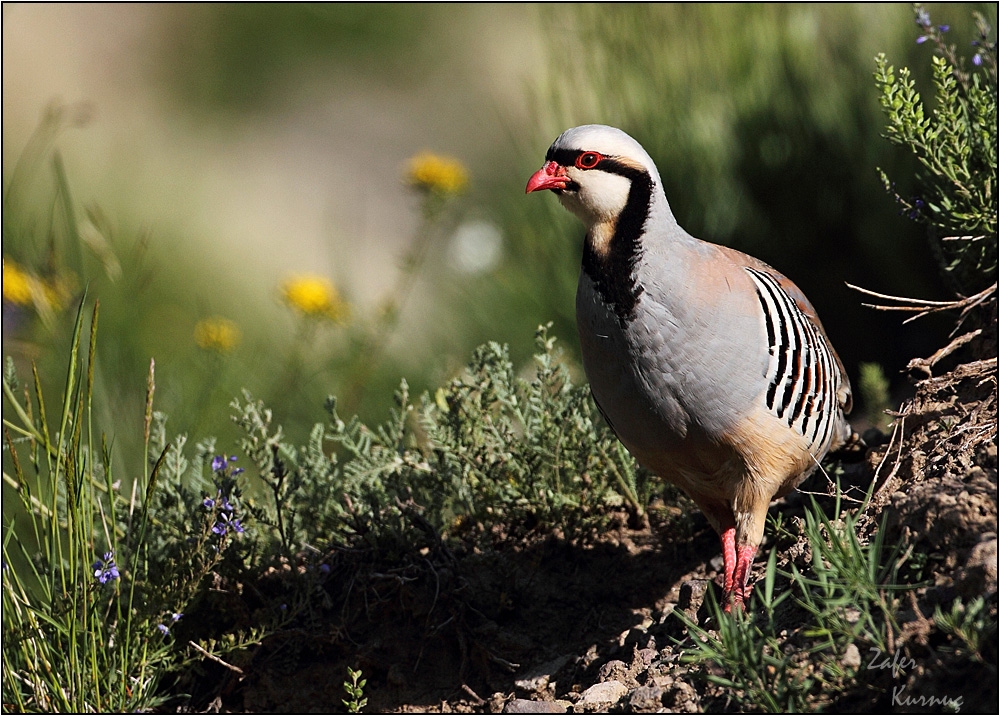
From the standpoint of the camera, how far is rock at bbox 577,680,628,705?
2.15 meters

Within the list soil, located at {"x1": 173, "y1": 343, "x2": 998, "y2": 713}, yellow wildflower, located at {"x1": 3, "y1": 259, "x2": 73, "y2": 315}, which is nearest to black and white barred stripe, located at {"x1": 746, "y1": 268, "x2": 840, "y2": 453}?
soil, located at {"x1": 173, "y1": 343, "x2": 998, "y2": 713}

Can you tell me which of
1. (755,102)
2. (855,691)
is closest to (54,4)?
(755,102)

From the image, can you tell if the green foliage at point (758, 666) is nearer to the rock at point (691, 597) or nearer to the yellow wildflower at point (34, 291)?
the rock at point (691, 597)

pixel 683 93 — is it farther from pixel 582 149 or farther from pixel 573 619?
pixel 573 619

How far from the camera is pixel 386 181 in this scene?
953 centimetres

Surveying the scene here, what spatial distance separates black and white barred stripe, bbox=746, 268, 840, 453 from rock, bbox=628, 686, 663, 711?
71 cm

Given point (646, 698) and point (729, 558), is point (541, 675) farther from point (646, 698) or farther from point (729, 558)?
point (729, 558)

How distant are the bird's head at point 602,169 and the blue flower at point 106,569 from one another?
1.34 meters

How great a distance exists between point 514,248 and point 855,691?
10.5 ft

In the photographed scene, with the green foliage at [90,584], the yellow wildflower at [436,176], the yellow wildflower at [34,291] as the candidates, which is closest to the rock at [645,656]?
the green foliage at [90,584]

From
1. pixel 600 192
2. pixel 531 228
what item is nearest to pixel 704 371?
pixel 600 192

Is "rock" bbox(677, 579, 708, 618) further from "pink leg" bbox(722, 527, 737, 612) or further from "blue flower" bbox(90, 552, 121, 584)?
"blue flower" bbox(90, 552, 121, 584)

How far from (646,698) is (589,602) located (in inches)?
28.9

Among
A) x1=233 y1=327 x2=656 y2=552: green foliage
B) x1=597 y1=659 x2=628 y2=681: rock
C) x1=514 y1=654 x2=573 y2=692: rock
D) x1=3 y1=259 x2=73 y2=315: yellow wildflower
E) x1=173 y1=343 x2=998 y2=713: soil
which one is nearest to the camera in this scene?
x1=173 y1=343 x2=998 y2=713: soil
